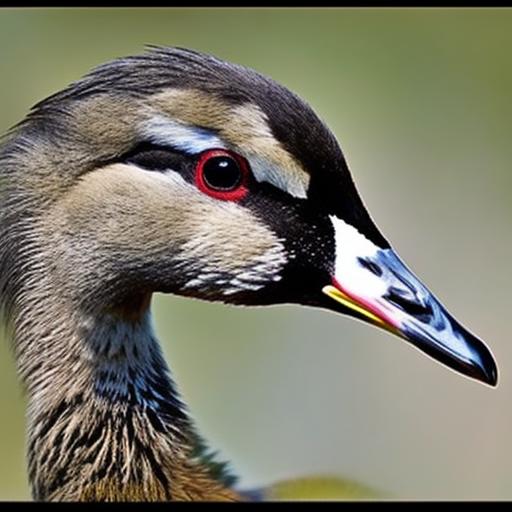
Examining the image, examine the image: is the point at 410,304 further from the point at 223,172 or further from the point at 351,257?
the point at 223,172

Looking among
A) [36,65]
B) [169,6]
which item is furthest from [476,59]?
[36,65]

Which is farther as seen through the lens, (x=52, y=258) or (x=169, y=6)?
(x=169, y=6)

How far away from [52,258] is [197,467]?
1.19 ft

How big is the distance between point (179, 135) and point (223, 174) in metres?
0.07

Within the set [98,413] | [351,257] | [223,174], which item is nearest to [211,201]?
[223,174]

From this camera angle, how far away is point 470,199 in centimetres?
432

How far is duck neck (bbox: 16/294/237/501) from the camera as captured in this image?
72.4 inches

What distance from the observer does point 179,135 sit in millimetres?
1719

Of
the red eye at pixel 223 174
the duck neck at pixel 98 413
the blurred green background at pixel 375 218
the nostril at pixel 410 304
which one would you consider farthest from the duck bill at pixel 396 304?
the blurred green background at pixel 375 218

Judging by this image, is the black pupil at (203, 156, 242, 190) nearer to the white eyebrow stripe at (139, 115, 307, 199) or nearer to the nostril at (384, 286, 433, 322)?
the white eyebrow stripe at (139, 115, 307, 199)

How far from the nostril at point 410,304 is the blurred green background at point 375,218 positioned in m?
1.30

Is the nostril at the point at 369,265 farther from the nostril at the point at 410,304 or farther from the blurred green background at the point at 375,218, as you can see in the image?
the blurred green background at the point at 375,218

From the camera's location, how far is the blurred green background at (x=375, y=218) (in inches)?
140

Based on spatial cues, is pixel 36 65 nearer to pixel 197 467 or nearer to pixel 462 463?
pixel 462 463
